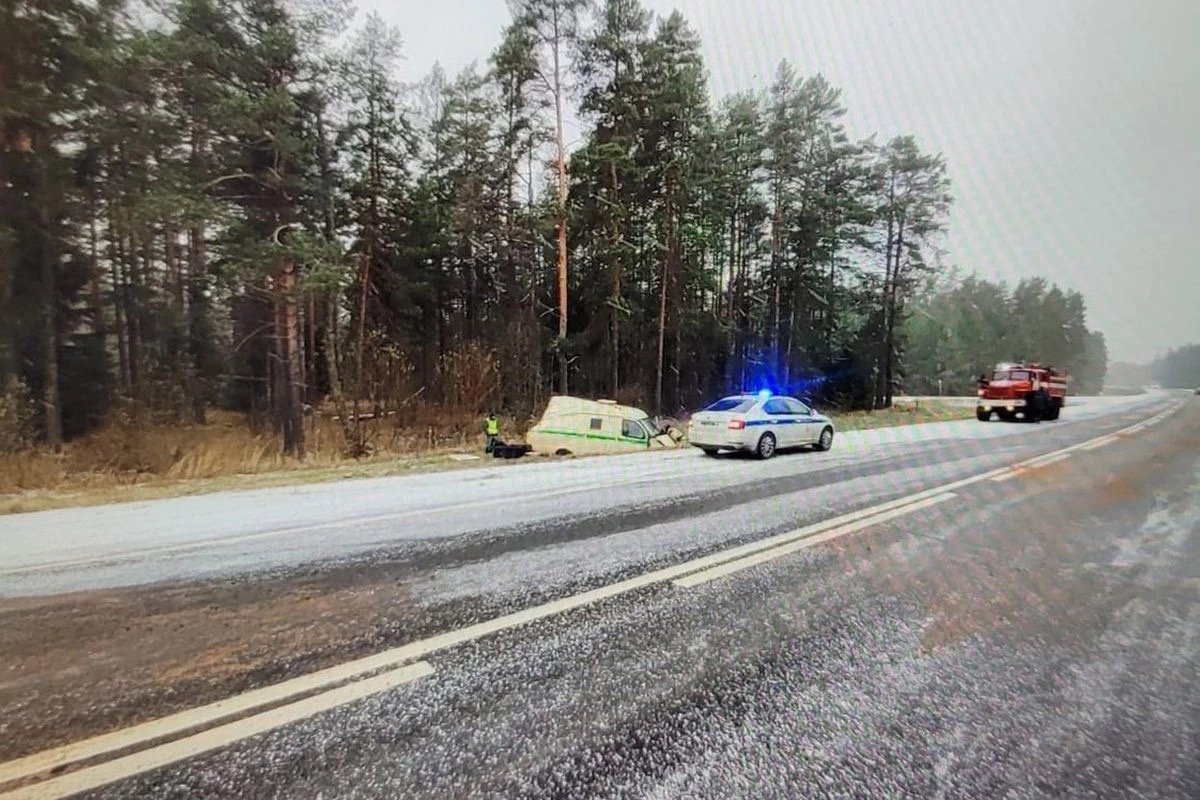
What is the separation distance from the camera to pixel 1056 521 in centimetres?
616

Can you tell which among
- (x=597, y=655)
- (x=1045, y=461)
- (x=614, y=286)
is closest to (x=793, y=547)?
(x=597, y=655)

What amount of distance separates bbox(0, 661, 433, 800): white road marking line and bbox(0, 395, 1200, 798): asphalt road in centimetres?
1

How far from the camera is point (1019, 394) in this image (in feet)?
77.1

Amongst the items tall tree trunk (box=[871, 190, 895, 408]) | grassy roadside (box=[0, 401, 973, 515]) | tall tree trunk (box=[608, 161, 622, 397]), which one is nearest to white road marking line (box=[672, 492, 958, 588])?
grassy roadside (box=[0, 401, 973, 515])

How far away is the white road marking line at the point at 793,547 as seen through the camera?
4148 mm

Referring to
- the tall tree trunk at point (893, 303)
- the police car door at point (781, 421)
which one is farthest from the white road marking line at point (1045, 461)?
the tall tree trunk at point (893, 303)

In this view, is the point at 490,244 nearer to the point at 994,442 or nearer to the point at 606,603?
the point at 994,442

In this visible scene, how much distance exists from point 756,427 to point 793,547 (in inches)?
296

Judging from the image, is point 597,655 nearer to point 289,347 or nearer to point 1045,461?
point 1045,461

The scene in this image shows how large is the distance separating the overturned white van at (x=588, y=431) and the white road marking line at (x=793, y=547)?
25.7 ft

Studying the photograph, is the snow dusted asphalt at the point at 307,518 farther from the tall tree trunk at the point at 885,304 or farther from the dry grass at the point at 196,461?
the tall tree trunk at the point at 885,304

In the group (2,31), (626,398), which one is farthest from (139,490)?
(626,398)

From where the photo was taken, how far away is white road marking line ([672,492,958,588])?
4.15 m

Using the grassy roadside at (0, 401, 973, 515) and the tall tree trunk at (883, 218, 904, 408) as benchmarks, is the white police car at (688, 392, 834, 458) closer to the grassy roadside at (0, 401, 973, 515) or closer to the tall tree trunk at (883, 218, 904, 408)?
the grassy roadside at (0, 401, 973, 515)
